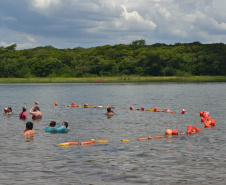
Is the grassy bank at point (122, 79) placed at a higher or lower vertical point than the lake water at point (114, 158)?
higher

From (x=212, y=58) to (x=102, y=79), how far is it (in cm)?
6036

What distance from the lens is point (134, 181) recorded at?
1653 cm

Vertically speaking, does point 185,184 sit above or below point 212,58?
below

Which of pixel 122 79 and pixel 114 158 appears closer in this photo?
pixel 114 158

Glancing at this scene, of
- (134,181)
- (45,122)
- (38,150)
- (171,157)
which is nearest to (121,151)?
(171,157)

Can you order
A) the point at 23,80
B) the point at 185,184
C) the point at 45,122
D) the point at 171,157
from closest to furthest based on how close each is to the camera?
the point at 185,184, the point at 171,157, the point at 45,122, the point at 23,80

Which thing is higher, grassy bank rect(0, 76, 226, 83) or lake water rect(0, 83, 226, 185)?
grassy bank rect(0, 76, 226, 83)

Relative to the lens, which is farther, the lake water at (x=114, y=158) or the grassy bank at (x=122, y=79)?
the grassy bank at (x=122, y=79)

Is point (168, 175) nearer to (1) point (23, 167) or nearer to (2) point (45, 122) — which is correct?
(1) point (23, 167)

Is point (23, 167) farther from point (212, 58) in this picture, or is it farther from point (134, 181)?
point (212, 58)

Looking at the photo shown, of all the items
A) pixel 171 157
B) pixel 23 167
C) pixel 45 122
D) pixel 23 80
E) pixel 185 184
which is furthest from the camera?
pixel 23 80

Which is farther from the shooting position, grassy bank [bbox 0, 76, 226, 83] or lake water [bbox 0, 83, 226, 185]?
grassy bank [bbox 0, 76, 226, 83]

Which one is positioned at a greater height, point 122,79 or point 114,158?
point 122,79

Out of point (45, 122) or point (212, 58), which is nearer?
point (45, 122)
